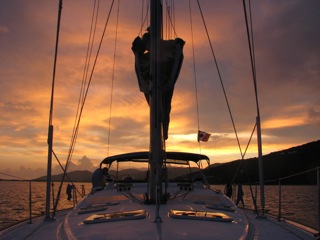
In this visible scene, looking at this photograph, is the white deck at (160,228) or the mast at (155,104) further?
the mast at (155,104)

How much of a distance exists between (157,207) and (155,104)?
246cm

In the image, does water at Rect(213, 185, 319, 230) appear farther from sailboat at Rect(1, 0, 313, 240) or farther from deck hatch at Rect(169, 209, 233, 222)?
deck hatch at Rect(169, 209, 233, 222)

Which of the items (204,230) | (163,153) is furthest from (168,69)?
(204,230)

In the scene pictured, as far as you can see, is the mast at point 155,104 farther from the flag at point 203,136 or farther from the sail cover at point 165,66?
the flag at point 203,136

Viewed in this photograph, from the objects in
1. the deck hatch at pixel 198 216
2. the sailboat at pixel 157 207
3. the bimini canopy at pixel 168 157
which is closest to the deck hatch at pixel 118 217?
the sailboat at pixel 157 207

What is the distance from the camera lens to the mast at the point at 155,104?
7055 mm

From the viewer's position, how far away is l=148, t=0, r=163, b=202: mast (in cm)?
705

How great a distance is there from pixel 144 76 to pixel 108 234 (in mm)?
4407

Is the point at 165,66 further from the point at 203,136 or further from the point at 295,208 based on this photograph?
the point at 295,208

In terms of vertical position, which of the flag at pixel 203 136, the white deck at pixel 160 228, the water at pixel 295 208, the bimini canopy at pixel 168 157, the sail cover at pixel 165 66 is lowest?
the water at pixel 295 208

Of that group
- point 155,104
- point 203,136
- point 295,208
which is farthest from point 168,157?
point 295,208

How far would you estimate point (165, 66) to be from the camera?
8516 millimetres

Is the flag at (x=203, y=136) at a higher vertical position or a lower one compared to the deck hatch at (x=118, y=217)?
higher

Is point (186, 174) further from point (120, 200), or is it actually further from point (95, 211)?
point (95, 211)
